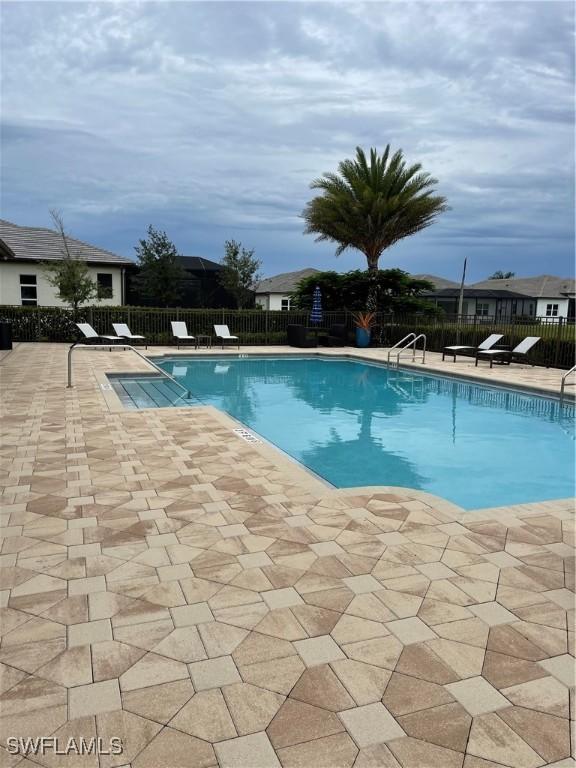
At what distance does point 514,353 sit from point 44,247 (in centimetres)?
2233

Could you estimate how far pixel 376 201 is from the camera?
2023 cm

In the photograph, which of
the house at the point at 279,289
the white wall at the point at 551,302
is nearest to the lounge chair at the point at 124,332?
the house at the point at 279,289

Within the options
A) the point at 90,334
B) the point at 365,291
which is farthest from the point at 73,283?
the point at 365,291

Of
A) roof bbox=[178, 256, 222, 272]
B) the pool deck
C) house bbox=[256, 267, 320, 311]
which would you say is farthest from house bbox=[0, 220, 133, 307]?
the pool deck

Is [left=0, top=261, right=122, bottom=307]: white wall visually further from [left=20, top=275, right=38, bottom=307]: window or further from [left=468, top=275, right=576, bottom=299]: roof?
[left=468, top=275, right=576, bottom=299]: roof

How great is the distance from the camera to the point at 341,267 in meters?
25.2

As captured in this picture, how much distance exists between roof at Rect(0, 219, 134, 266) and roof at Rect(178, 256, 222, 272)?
576 centimetres

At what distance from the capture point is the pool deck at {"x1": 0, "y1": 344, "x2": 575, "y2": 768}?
72.9 inches

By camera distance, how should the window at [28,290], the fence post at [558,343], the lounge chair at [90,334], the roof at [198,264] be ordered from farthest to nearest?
the roof at [198,264] < the window at [28,290] < the lounge chair at [90,334] < the fence post at [558,343]

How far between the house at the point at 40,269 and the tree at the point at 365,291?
9.31 metres

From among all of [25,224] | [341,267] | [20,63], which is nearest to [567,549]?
[20,63]

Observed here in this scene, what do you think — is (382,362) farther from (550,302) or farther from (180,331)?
(550,302)

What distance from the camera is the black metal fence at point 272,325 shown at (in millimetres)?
15023

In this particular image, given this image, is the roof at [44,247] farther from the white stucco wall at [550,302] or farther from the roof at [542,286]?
the white stucco wall at [550,302]
